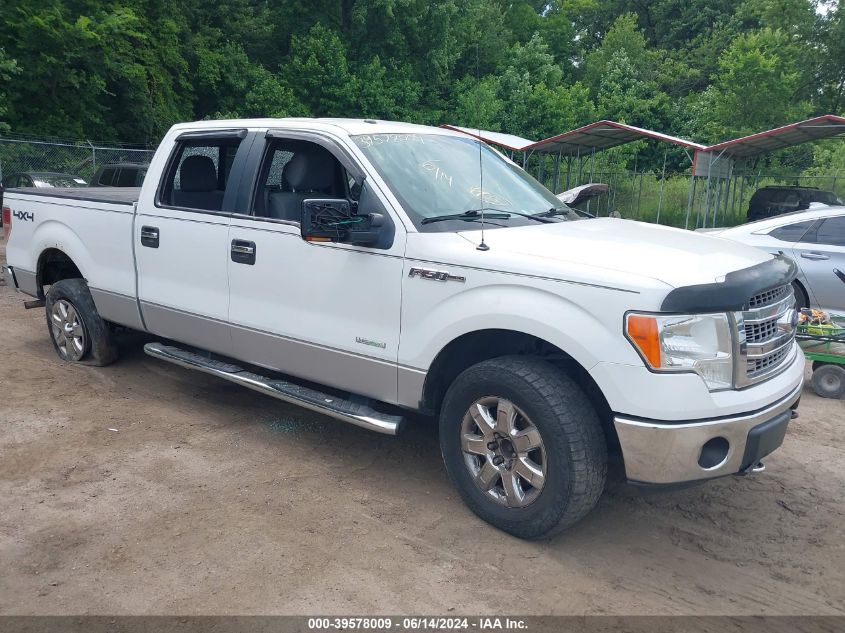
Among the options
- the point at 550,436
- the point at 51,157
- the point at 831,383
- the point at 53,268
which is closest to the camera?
the point at 550,436

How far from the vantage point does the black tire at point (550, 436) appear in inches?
138

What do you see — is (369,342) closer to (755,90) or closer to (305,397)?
(305,397)

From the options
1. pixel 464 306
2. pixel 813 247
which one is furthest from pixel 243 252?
pixel 813 247

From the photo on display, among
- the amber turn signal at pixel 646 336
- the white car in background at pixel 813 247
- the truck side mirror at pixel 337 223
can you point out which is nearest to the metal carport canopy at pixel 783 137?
the white car in background at pixel 813 247

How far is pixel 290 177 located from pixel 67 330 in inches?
116

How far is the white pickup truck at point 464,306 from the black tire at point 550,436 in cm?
1

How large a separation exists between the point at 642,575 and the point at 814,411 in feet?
10.9

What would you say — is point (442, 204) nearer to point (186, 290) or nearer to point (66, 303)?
point (186, 290)

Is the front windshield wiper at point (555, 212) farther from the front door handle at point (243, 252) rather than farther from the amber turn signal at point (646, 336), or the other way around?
the front door handle at point (243, 252)

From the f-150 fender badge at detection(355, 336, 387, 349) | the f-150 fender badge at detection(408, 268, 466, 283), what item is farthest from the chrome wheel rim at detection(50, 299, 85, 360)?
the f-150 fender badge at detection(408, 268, 466, 283)

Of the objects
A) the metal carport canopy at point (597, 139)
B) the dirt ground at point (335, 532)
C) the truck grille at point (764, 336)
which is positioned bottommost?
the dirt ground at point (335, 532)

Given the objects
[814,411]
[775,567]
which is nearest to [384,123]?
[775,567]

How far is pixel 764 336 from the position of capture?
3.66 metres

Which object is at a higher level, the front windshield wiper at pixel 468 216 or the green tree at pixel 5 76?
the green tree at pixel 5 76
